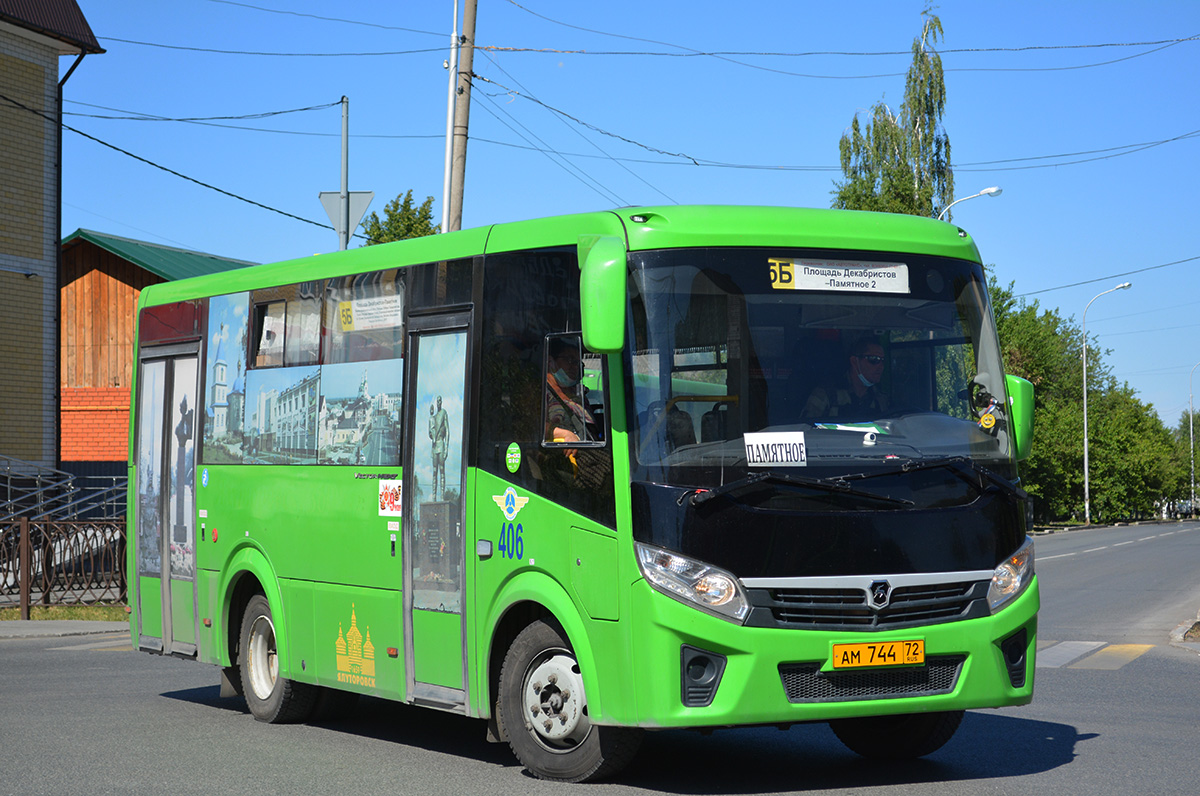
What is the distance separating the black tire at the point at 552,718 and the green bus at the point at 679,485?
0.05ft

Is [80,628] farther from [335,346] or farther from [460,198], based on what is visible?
[335,346]

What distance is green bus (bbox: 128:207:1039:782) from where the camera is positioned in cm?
674

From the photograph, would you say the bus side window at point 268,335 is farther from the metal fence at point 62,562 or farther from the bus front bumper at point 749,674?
the metal fence at point 62,562

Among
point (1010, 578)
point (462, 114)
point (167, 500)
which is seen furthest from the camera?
point (462, 114)

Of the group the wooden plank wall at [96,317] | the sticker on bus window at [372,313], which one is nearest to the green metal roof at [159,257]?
the wooden plank wall at [96,317]

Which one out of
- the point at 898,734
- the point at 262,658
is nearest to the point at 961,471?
the point at 898,734

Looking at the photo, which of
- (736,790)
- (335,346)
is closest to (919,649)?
(736,790)

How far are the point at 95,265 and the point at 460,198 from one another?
2010 cm

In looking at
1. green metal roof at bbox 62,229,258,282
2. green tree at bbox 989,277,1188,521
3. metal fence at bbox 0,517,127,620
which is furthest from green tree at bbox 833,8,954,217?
metal fence at bbox 0,517,127,620

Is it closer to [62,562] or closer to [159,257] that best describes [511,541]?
[62,562]

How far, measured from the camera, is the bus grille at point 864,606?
6762 mm

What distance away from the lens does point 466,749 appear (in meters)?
8.75

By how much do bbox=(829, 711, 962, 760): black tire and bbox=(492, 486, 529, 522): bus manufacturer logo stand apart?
2148 mm

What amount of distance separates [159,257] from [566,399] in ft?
97.4
